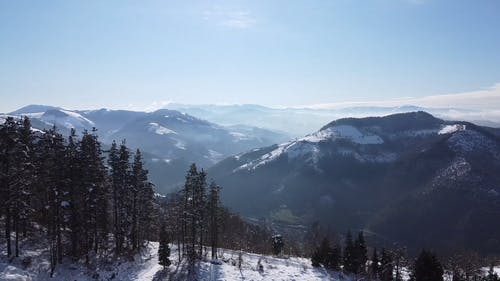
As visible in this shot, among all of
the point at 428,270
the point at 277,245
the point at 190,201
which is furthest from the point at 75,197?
the point at 428,270

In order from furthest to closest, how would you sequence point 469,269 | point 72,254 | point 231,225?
point 231,225 → point 469,269 → point 72,254

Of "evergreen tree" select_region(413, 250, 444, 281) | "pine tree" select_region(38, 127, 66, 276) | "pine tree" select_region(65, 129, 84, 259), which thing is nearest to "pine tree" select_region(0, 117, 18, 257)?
"pine tree" select_region(38, 127, 66, 276)

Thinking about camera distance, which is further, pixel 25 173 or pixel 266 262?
pixel 266 262

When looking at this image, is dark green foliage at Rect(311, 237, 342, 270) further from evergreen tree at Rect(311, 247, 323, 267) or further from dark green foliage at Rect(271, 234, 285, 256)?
dark green foliage at Rect(271, 234, 285, 256)

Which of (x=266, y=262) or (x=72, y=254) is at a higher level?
(x=72, y=254)

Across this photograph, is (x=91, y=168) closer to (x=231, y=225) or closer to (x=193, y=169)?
(x=193, y=169)

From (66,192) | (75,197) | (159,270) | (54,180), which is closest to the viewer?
(54,180)

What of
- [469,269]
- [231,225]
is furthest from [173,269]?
[469,269]

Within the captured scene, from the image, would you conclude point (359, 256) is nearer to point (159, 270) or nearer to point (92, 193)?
point (159, 270)
